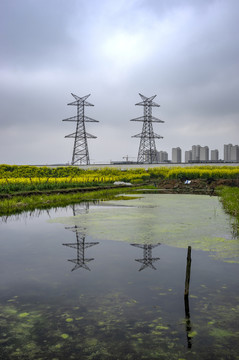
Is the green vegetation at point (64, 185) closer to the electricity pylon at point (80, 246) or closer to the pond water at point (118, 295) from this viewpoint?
the electricity pylon at point (80, 246)

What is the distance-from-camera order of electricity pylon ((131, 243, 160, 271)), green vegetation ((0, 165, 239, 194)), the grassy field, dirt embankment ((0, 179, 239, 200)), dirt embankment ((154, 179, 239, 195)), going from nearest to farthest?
electricity pylon ((131, 243, 160, 271)), the grassy field, green vegetation ((0, 165, 239, 194)), dirt embankment ((0, 179, 239, 200)), dirt embankment ((154, 179, 239, 195))

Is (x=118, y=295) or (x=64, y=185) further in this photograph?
(x=64, y=185)

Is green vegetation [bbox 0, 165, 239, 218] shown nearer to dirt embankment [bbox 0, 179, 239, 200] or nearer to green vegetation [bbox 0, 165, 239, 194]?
green vegetation [bbox 0, 165, 239, 194]

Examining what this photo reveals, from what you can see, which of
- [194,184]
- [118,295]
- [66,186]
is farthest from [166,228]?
[194,184]

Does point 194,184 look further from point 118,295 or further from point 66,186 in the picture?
point 118,295

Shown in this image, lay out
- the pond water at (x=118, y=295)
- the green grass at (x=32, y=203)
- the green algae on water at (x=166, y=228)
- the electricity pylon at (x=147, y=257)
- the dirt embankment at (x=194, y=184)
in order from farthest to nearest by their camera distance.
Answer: the dirt embankment at (x=194, y=184), the green grass at (x=32, y=203), the green algae on water at (x=166, y=228), the electricity pylon at (x=147, y=257), the pond water at (x=118, y=295)

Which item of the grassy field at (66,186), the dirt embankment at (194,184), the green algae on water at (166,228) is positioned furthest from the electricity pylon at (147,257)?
the dirt embankment at (194,184)

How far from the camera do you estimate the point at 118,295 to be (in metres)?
4.81

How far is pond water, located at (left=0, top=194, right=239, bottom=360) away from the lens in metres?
3.54

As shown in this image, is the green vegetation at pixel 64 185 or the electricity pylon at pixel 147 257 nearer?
the electricity pylon at pixel 147 257

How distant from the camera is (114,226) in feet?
33.7

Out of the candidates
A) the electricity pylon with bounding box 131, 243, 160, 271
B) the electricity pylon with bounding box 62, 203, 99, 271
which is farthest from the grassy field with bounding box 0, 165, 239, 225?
the electricity pylon with bounding box 131, 243, 160, 271

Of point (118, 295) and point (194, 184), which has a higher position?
point (194, 184)

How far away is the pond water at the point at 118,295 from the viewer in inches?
139
